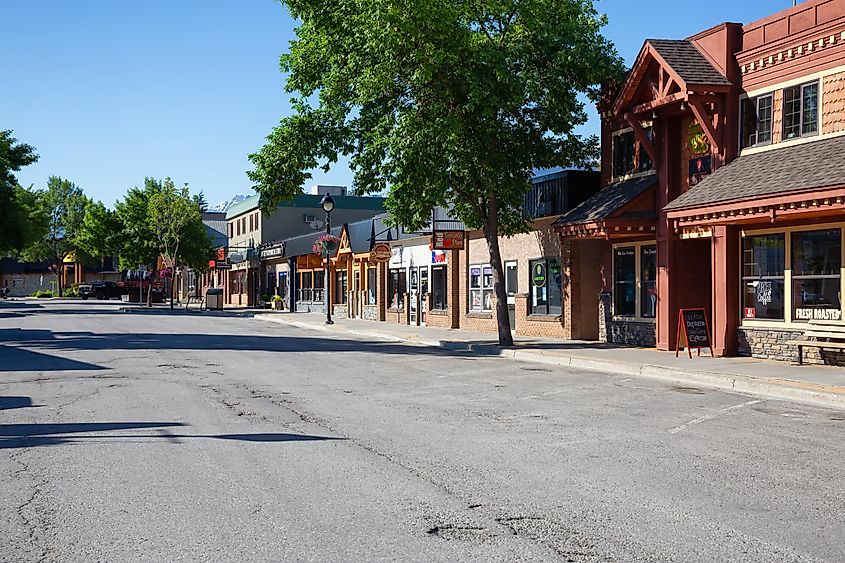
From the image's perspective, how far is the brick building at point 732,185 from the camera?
708 inches

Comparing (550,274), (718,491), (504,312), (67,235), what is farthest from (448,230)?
(67,235)

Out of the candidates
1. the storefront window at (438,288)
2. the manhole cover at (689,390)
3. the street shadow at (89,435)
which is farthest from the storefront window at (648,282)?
the street shadow at (89,435)

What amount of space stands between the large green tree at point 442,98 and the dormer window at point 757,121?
4701 mm

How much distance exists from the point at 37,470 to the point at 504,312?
17.9 metres

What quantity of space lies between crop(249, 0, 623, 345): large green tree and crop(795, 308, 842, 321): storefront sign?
317 inches

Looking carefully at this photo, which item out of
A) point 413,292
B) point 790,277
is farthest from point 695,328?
point 413,292

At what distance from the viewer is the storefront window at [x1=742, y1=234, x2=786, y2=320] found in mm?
19312

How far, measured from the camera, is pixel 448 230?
3291cm

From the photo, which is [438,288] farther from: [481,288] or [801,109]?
[801,109]

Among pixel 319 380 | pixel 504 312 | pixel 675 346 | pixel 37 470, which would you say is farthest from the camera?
pixel 504 312

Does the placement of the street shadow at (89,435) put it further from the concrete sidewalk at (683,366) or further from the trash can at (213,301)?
the trash can at (213,301)

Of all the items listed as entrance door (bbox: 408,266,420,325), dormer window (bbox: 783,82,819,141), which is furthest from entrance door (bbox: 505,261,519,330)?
dormer window (bbox: 783,82,819,141)

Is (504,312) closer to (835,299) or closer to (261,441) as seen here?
(835,299)

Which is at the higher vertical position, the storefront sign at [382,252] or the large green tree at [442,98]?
the large green tree at [442,98]
